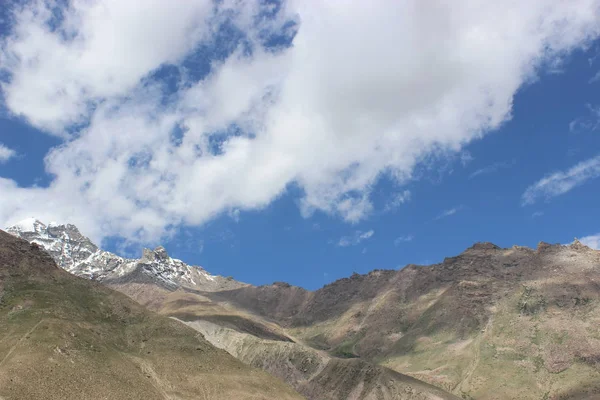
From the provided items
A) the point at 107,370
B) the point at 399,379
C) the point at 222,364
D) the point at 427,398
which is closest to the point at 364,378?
the point at 399,379

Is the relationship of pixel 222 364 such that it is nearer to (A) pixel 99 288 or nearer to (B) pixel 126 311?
(B) pixel 126 311

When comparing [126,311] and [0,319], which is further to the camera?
[126,311]

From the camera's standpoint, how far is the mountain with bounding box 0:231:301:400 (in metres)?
112

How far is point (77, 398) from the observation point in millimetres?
106625

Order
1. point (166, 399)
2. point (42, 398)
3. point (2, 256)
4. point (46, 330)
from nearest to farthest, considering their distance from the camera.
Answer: point (42, 398), point (166, 399), point (46, 330), point (2, 256)

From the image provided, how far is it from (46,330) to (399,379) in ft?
393

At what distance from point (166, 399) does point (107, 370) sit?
15.2m

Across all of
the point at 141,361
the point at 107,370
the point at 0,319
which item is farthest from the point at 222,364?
the point at 0,319

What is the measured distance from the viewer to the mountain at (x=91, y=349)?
112 metres

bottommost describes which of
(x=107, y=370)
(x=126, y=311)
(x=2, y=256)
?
(x=107, y=370)

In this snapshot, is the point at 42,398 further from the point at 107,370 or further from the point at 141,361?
the point at 141,361

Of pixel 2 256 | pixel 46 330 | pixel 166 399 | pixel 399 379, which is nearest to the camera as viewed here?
pixel 166 399

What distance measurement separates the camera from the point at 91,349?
12712 centimetres

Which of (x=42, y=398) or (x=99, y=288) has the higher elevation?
(x=99, y=288)
